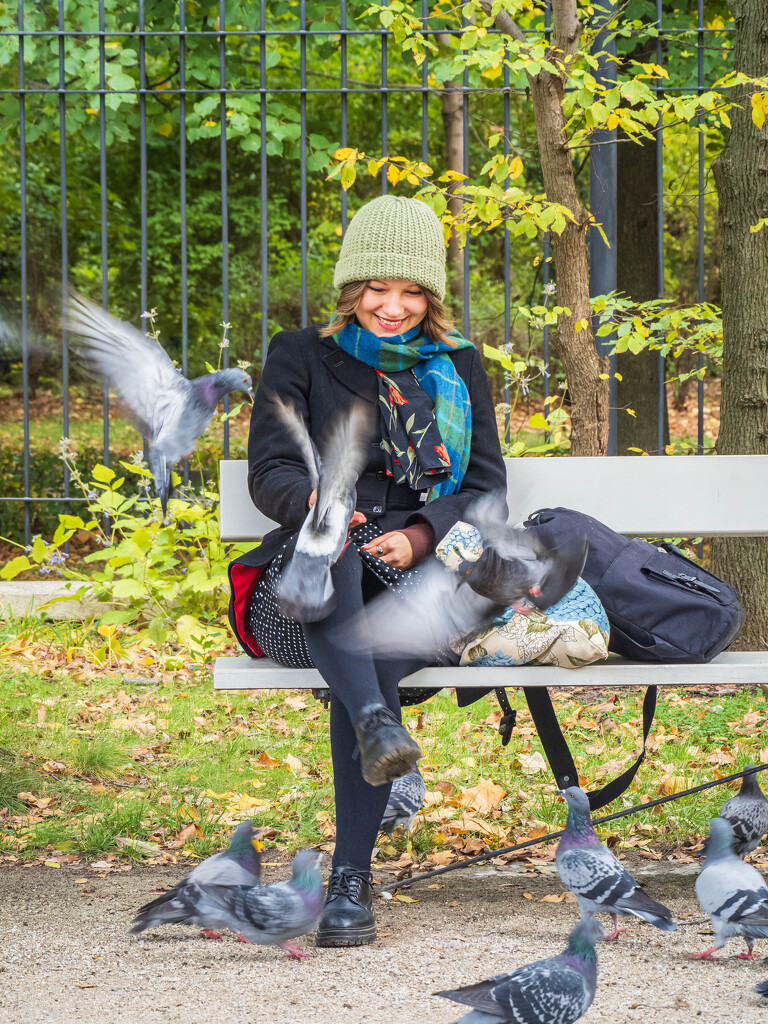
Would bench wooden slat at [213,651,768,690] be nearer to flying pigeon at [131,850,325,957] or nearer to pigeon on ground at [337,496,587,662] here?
pigeon on ground at [337,496,587,662]

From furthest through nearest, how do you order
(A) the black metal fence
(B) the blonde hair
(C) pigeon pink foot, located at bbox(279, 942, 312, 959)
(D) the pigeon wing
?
1. (A) the black metal fence
2. (B) the blonde hair
3. (D) the pigeon wing
4. (C) pigeon pink foot, located at bbox(279, 942, 312, 959)

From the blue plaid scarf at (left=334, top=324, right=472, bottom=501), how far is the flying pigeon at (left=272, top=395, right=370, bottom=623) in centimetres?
43

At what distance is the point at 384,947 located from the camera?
2482 mm

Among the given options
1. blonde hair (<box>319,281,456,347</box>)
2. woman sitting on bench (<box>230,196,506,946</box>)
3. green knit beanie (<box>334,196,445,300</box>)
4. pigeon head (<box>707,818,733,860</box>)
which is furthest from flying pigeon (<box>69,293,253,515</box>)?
pigeon head (<box>707,818,733,860</box>)

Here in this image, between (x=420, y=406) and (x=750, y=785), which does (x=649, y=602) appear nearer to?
(x=750, y=785)

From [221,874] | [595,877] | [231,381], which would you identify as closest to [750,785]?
[595,877]

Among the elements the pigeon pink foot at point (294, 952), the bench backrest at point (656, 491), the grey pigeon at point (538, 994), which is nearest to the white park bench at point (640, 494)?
the bench backrest at point (656, 491)

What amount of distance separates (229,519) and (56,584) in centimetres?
285

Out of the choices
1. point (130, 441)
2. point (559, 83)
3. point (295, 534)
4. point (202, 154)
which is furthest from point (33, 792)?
point (202, 154)

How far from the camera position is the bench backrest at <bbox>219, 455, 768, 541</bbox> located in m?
3.25

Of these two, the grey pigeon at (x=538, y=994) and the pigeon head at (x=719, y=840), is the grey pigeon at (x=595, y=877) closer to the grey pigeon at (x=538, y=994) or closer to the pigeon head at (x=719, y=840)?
the pigeon head at (x=719, y=840)

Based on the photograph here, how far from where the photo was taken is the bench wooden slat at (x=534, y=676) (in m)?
2.59

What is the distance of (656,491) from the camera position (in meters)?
3.27

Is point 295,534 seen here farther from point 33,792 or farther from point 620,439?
point 620,439
